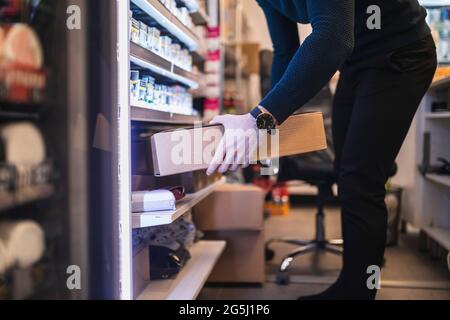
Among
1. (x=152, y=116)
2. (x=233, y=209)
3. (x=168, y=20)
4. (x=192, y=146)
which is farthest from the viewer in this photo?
(x=233, y=209)

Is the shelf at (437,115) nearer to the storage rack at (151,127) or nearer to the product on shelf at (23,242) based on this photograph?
the storage rack at (151,127)

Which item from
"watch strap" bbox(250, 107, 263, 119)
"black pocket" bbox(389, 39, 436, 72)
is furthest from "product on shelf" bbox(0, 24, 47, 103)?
"black pocket" bbox(389, 39, 436, 72)

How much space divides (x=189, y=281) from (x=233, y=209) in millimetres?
541

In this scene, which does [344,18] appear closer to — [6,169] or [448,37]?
[6,169]

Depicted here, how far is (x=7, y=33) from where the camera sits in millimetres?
752

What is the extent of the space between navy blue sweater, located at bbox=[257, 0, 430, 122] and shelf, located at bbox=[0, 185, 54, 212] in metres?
0.46

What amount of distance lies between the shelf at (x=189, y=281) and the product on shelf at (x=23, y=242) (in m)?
0.43

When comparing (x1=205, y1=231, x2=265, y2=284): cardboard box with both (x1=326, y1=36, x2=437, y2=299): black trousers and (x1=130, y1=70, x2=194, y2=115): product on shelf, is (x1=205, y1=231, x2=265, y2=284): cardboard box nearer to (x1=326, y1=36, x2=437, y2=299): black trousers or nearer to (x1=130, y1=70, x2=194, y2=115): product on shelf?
(x1=130, y1=70, x2=194, y2=115): product on shelf

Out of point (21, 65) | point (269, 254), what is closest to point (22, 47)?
point (21, 65)

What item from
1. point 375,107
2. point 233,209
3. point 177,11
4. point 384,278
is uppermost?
point 177,11

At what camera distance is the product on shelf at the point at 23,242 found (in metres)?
0.81

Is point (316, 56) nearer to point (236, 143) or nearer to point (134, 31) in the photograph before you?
point (236, 143)

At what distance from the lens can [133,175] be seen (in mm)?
1209

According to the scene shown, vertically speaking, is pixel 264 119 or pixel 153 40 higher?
pixel 153 40
